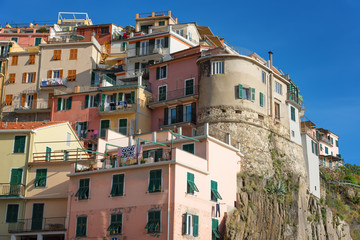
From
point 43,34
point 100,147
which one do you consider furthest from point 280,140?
point 43,34

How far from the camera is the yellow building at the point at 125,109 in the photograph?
6438 centimetres

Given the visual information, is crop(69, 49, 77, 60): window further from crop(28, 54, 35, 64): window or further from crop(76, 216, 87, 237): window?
crop(76, 216, 87, 237): window

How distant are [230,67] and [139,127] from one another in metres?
12.7

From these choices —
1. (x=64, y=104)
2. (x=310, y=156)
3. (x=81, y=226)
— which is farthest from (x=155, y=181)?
(x=64, y=104)

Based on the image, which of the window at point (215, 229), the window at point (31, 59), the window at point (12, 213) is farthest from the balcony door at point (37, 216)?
the window at point (31, 59)

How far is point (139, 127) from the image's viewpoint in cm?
6381

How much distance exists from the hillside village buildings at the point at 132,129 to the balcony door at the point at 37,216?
88mm

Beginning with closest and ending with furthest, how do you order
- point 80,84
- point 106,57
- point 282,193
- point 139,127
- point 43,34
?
point 282,193 → point 139,127 → point 80,84 → point 106,57 → point 43,34

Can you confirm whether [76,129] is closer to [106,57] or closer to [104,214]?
[106,57]

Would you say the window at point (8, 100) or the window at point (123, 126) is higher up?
the window at point (8, 100)

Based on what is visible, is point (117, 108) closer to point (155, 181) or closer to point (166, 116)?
point (166, 116)

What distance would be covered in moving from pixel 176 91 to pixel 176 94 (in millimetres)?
400

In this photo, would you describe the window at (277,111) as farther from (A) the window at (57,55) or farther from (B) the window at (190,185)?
(A) the window at (57,55)

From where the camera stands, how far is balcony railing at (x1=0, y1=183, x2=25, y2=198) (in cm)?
4997
